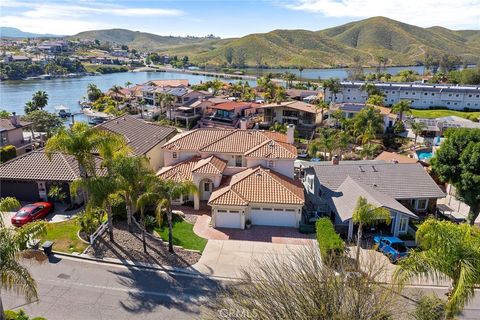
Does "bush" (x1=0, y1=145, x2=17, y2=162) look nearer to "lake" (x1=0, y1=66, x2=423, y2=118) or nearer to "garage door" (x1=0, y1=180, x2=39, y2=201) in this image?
"garage door" (x1=0, y1=180, x2=39, y2=201)

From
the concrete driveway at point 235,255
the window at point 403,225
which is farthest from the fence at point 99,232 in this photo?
the window at point 403,225

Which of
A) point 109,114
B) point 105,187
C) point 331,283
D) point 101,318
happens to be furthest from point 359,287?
point 109,114

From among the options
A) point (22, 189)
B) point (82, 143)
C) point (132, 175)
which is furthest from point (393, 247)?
point (22, 189)

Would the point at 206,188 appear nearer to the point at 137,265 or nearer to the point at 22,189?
the point at 137,265

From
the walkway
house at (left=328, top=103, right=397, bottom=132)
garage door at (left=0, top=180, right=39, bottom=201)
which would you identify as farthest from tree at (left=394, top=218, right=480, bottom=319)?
house at (left=328, top=103, right=397, bottom=132)

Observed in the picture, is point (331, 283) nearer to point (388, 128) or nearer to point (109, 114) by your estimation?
point (388, 128)

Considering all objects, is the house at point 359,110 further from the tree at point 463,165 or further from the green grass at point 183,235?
the green grass at point 183,235

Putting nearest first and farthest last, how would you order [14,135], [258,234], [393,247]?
[393,247] → [258,234] → [14,135]
